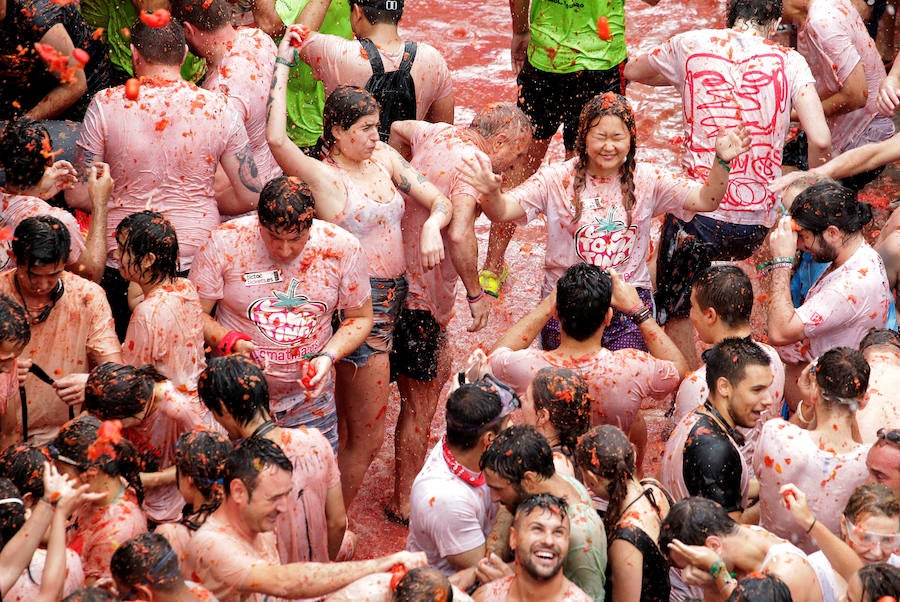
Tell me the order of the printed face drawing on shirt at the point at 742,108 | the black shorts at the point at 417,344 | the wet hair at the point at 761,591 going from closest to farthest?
the wet hair at the point at 761,591 < the black shorts at the point at 417,344 < the printed face drawing on shirt at the point at 742,108

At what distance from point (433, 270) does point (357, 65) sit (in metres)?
1.26

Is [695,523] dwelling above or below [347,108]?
below

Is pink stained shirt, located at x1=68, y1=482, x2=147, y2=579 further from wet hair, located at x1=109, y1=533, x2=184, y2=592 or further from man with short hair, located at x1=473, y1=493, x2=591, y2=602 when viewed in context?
man with short hair, located at x1=473, y1=493, x2=591, y2=602

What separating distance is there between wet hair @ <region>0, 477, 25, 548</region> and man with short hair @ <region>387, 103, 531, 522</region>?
2.48 metres

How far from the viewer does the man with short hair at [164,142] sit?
5832 mm

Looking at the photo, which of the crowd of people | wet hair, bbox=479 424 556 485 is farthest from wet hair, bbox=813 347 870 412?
wet hair, bbox=479 424 556 485

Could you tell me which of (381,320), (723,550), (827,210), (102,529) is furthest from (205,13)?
(723,550)

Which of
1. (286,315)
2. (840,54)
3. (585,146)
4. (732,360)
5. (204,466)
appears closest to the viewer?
(204,466)

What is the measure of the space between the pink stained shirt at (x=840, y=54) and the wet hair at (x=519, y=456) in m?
4.12

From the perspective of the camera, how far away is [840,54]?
292 inches

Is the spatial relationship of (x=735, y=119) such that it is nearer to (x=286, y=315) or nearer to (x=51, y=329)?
(x=286, y=315)

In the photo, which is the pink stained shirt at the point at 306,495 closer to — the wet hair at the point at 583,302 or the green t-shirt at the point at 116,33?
the wet hair at the point at 583,302

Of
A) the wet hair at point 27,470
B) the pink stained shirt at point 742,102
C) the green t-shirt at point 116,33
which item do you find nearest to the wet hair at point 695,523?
the wet hair at point 27,470

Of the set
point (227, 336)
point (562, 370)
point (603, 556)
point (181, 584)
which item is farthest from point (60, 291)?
point (603, 556)
